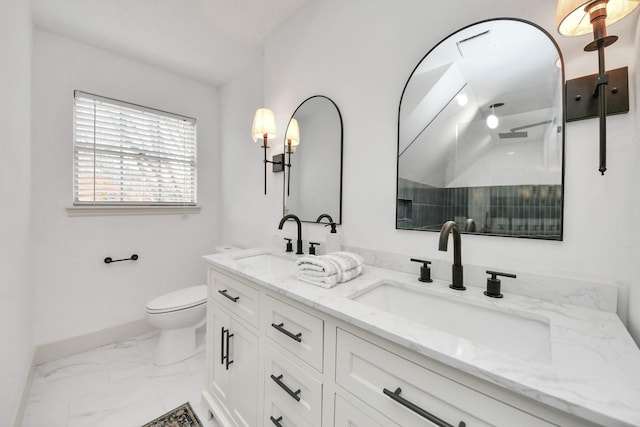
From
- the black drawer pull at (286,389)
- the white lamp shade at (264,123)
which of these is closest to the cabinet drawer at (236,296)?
the black drawer pull at (286,389)

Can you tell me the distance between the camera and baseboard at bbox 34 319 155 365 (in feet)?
6.59

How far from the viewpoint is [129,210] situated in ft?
7.79

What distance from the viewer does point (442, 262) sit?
1101 mm

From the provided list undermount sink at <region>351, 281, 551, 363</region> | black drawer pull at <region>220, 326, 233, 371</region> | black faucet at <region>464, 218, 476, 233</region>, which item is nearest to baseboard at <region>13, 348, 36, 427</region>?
black drawer pull at <region>220, 326, 233, 371</region>

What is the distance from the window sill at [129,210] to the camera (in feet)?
7.02

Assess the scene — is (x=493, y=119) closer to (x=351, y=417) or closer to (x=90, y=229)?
(x=351, y=417)

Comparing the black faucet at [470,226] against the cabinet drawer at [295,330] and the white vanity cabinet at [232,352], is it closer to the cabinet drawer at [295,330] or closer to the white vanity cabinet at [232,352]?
the cabinet drawer at [295,330]

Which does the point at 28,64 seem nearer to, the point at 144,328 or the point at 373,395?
the point at 144,328

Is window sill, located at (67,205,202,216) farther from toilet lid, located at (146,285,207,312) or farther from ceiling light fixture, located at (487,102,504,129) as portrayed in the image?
ceiling light fixture, located at (487,102,504,129)

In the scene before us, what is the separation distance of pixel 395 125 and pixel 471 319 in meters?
0.91

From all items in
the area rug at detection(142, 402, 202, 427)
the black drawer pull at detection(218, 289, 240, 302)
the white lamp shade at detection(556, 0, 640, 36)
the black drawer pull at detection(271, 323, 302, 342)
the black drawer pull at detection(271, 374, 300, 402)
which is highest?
the white lamp shade at detection(556, 0, 640, 36)

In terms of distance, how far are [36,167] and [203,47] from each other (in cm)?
158

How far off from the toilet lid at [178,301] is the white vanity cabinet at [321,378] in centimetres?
62

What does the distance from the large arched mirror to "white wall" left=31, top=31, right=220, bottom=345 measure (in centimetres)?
236
